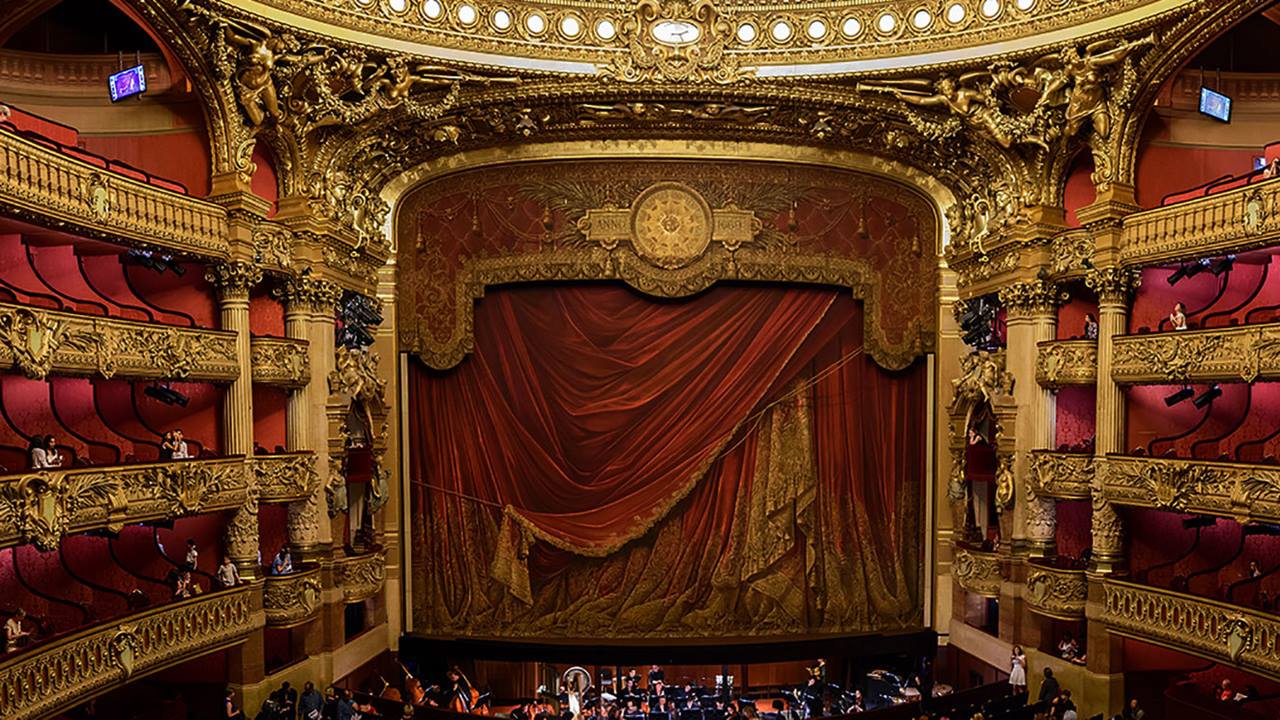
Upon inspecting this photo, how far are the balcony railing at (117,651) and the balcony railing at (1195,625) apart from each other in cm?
1105

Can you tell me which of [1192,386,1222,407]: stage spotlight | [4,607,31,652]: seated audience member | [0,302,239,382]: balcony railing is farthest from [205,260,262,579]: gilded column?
[1192,386,1222,407]: stage spotlight

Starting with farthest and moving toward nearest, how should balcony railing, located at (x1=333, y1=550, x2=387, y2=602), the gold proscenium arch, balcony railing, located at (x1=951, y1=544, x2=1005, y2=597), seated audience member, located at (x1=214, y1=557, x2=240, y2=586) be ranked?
the gold proscenium arch → balcony railing, located at (x1=951, y1=544, x2=1005, y2=597) → balcony railing, located at (x1=333, y1=550, x2=387, y2=602) → seated audience member, located at (x1=214, y1=557, x2=240, y2=586)

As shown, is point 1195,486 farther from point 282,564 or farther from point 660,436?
point 282,564

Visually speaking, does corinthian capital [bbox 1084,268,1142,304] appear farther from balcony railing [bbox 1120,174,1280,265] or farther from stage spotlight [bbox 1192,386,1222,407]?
stage spotlight [bbox 1192,386,1222,407]

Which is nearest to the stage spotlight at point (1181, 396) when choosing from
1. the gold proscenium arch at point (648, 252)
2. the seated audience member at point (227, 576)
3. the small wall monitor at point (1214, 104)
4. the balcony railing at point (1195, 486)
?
the balcony railing at point (1195, 486)

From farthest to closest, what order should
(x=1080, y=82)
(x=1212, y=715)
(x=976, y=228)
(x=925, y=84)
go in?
(x=976, y=228)
(x=925, y=84)
(x=1080, y=82)
(x=1212, y=715)

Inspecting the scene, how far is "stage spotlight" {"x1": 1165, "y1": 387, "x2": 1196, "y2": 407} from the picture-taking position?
12.0 meters

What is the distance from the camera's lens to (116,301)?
38.3ft

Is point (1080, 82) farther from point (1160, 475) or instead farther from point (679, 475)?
point (679, 475)

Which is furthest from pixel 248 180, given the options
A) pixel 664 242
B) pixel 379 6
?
pixel 664 242

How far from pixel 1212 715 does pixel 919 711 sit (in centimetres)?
334

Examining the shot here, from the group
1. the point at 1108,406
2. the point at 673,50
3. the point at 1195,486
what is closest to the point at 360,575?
the point at 673,50

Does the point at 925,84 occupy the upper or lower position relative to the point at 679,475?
upper

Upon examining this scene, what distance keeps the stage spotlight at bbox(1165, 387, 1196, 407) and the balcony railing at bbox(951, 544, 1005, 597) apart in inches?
139
